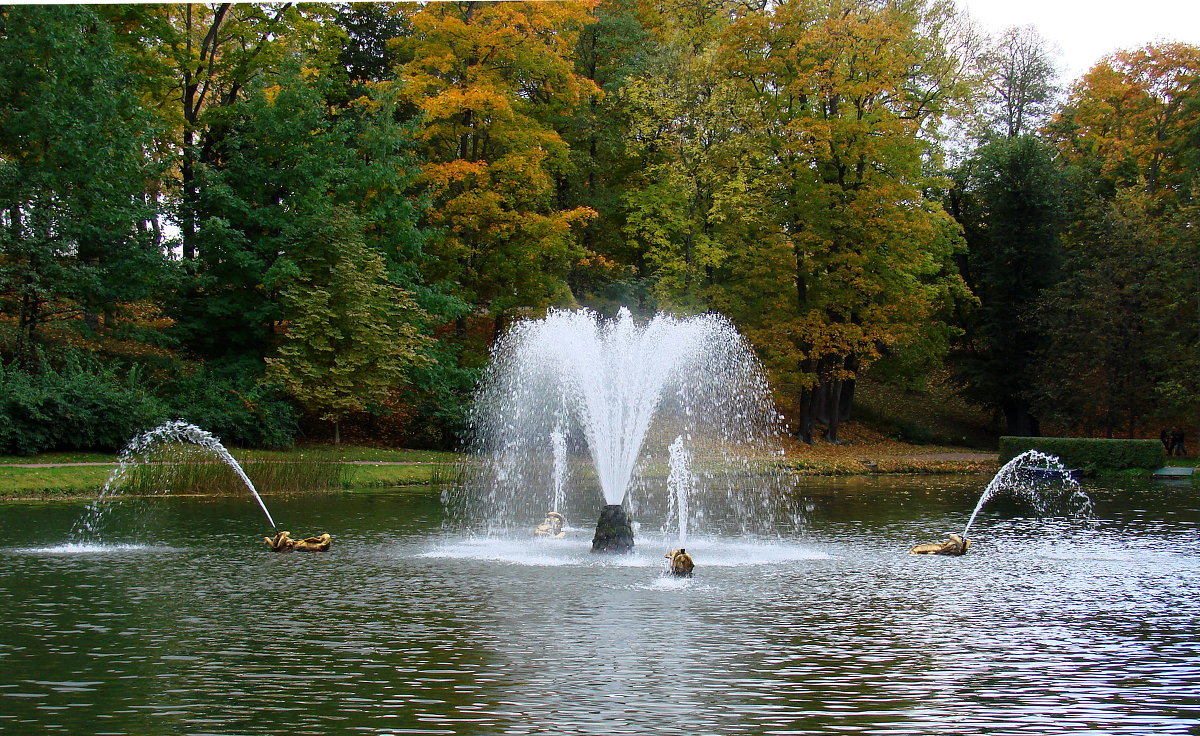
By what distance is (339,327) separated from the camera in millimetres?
35031

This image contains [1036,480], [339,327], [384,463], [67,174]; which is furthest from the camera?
[1036,480]

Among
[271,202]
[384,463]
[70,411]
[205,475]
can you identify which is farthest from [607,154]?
[70,411]

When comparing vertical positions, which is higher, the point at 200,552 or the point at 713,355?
the point at 713,355

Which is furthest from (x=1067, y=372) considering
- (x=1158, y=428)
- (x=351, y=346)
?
(x=351, y=346)

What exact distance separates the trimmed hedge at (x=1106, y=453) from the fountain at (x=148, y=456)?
2790 centimetres

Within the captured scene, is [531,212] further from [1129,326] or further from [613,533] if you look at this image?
[613,533]

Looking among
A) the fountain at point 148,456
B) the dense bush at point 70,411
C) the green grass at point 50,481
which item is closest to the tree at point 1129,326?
the fountain at point 148,456

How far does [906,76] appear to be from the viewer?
4519cm

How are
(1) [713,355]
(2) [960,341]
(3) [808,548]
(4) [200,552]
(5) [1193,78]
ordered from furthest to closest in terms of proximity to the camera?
(2) [960,341] → (5) [1193,78] → (1) [713,355] → (3) [808,548] → (4) [200,552]

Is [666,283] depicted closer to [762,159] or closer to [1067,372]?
[762,159]

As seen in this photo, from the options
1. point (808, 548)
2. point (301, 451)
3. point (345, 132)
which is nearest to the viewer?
point (808, 548)

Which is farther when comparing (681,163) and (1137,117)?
(1137,117)

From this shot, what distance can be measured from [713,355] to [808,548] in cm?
2376

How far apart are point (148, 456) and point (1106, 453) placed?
3168 centimetres
